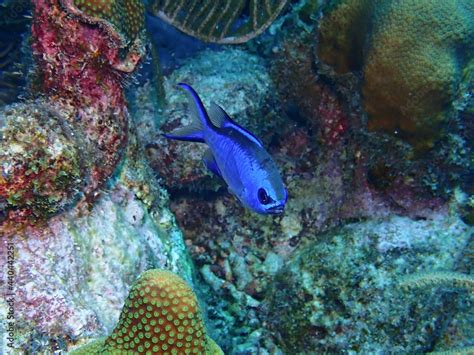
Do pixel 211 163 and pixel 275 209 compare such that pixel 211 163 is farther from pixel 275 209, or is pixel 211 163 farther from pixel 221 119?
pixel 275 209

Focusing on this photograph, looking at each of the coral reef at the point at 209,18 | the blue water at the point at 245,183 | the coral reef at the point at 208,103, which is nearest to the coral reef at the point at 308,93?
the blue water at the point at 245,183

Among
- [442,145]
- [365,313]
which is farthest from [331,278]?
[442,145]

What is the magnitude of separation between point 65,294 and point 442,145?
3.15 metres

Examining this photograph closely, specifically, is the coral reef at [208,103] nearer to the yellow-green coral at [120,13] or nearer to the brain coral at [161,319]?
the yellow-green coral at [120,13]

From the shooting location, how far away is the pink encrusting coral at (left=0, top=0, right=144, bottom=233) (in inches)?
90.2

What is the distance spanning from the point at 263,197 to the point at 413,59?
1.88m

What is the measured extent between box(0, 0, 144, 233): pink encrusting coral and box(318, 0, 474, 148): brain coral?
6.32ft

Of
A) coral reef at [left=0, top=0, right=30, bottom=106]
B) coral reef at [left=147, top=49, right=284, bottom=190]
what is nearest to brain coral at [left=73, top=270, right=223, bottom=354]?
coral reef at [left=147, top=49, right=284, bottom=190]

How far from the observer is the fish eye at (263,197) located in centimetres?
230

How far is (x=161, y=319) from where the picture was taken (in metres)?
1.88

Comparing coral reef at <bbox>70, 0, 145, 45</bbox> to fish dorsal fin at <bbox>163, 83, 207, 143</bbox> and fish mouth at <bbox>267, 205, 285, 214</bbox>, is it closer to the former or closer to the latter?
fish dorsal fin at <bbox>163, 83, 207, 143</bbox>

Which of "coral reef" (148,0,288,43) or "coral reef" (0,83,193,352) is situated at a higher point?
"coral reef" (148,0,288,43)

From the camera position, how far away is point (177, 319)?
1.88m

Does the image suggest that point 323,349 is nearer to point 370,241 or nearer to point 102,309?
point 370,241
